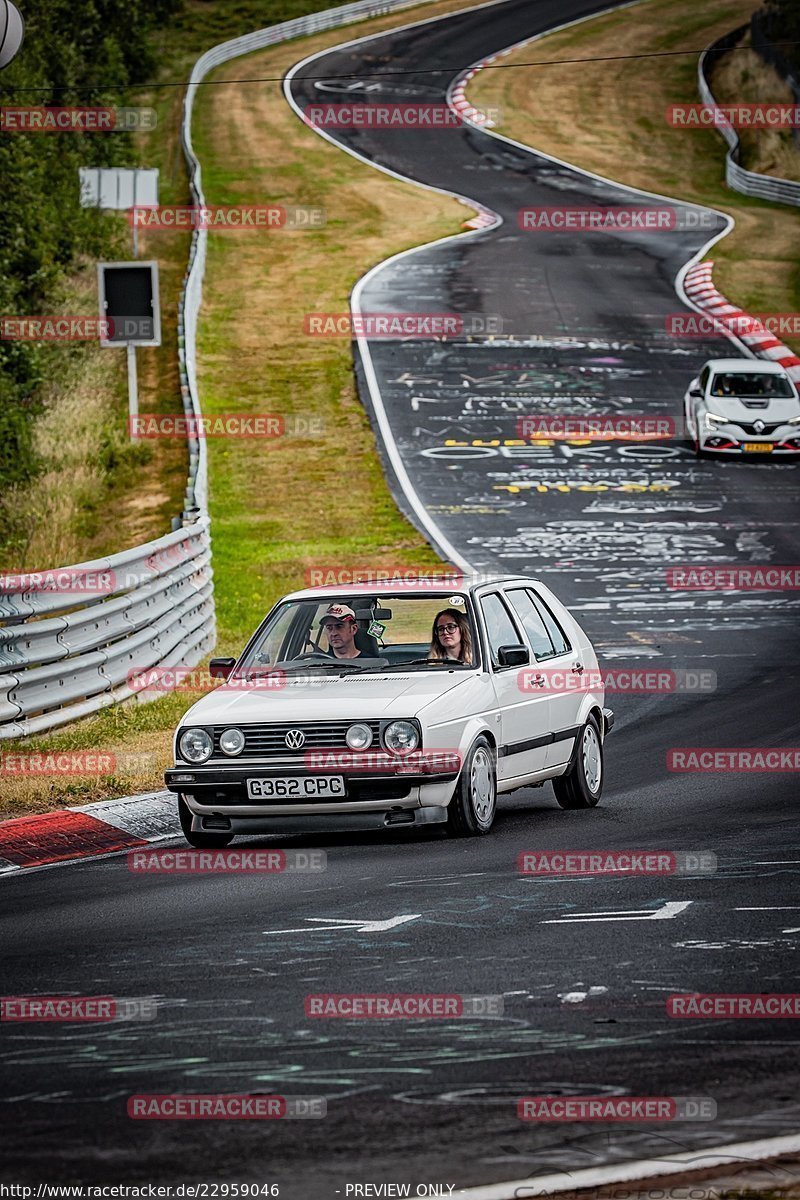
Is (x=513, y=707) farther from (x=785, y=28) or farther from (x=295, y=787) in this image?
(x=785, y=28)

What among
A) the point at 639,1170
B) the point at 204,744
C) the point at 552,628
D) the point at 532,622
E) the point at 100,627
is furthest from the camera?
the point at 100,627

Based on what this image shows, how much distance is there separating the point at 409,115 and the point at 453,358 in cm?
2979

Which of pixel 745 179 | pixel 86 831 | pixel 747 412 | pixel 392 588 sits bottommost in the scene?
pixel 747 412

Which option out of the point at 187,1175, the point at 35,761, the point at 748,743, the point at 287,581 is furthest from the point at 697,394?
the point at 187,1175

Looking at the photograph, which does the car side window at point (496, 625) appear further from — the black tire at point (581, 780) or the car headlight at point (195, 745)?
the car headlight at point (195, 745)

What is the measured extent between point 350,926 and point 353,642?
353 cm

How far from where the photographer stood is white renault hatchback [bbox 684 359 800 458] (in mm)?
32719

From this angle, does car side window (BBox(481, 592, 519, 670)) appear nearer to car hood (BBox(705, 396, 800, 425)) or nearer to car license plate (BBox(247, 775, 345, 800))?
car license plate (BBox(247, 775, 345, 800))

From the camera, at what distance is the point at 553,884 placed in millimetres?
8797

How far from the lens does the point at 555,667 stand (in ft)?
39.1

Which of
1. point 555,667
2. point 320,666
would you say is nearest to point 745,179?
point 555,667

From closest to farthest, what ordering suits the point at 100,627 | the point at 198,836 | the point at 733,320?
the point at 198,836
the point at 100,627
the point at 733,320

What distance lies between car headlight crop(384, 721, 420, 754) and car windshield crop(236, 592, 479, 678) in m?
0.93

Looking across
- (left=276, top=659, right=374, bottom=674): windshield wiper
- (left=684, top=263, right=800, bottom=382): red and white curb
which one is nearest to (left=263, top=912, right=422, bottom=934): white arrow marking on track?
(left=276, top=659, right=374, bottom=674): windshield wiper
